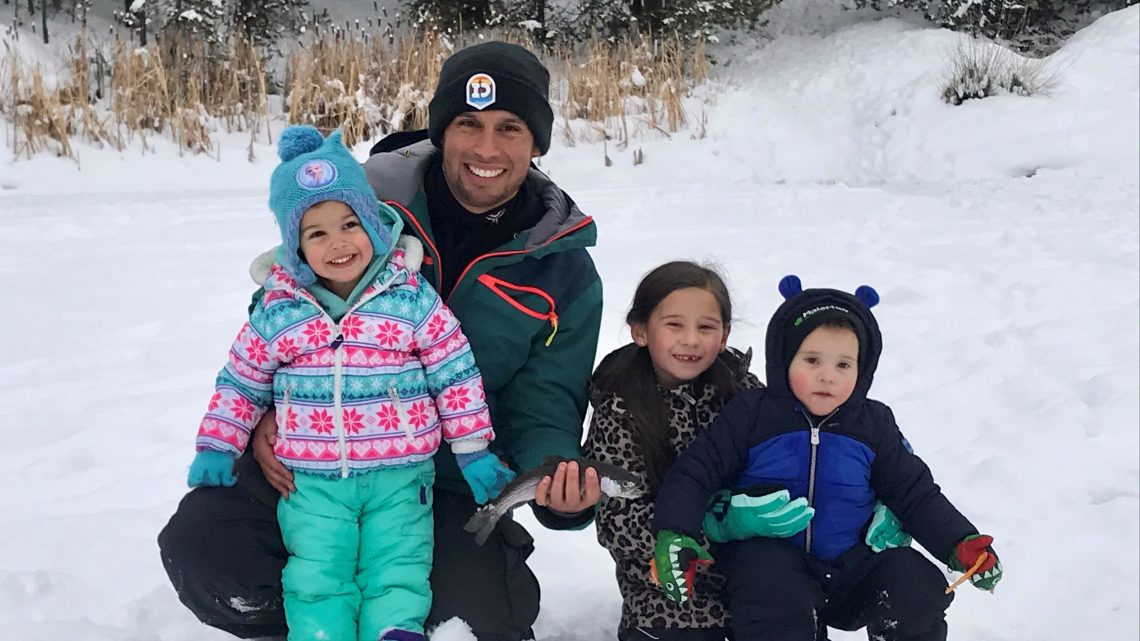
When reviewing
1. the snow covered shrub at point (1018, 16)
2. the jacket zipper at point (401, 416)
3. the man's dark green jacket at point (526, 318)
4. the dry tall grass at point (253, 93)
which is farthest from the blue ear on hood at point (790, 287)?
the snow covered shrub at point (1018, 16)

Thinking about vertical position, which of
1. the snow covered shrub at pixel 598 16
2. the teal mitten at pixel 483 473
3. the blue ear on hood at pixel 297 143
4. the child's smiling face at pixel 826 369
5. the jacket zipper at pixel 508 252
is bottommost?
the teal mitten at pixel 483 473

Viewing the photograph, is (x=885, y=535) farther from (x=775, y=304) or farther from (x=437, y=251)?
(x=775, y=304)

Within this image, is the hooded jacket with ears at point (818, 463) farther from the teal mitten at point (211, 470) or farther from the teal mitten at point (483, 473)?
the teal mitten at point (211, 470)

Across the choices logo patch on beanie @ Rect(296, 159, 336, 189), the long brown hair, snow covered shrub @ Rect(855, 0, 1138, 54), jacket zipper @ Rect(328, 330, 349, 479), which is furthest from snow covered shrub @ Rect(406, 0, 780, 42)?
jacket zipper @ Rect(328, 330, 349, 479)

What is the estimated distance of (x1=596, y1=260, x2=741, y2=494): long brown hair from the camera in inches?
70.7

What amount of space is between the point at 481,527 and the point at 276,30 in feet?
32.7

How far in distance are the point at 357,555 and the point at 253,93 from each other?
21.7ft

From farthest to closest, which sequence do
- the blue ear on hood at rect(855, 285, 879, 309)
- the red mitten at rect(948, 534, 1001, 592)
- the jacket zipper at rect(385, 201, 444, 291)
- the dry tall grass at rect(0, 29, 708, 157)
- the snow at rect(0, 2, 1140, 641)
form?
the dry tall grass at rect(0, 29, 708, 157)
the snow at rect(0, 2, 1140, 641)
the jacket zipper at rect(385, 201, 444, 291)
the blue ear on hood at rect(855, 285, 879, 309)
the red mitten at rect(948, 534, 1001, 592)

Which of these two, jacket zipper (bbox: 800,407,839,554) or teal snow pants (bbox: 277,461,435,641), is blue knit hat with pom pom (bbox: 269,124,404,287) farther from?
jacket zipper (bbox: 800,407,839,554)

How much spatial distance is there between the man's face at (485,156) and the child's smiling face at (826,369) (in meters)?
0.70

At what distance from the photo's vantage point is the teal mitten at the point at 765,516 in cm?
159

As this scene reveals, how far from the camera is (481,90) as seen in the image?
183 centimetres

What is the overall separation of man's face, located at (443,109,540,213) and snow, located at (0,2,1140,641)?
872mm

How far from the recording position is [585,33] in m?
11.1
